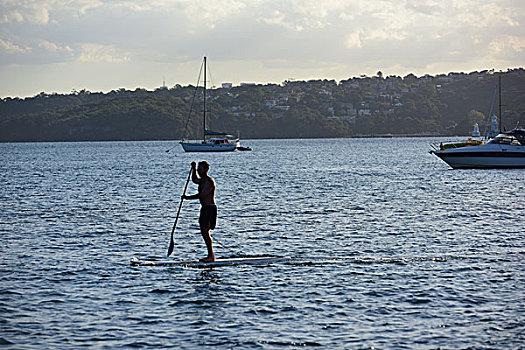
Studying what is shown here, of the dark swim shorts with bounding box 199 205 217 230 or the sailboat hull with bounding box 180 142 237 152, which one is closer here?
the dark swim shorts with bounding box 199 205 217 230

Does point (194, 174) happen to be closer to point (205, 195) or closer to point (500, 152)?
point (205, 195)

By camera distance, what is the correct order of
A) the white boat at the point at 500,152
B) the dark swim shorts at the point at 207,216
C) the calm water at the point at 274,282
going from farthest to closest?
the white boat at the point at 500,152 < the dark swim shorts at the point at 207,216 < the calm water at the point at 274,282

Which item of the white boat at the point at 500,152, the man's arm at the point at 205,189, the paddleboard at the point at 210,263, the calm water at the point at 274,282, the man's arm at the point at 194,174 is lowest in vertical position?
the calm water at the point at 274,282

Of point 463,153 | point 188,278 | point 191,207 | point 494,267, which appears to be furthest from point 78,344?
point 463,153

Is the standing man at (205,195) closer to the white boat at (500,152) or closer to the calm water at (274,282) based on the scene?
the calm water at (274,282)

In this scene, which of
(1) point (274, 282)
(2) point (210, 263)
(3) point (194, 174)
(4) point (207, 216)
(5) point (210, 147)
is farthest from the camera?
(5) point (210, 147)

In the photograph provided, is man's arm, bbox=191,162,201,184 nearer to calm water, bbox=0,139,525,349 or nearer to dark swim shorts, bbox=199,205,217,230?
dark swim shorts, bbox=199,205,217,230

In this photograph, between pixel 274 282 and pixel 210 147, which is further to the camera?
pixel 210 147

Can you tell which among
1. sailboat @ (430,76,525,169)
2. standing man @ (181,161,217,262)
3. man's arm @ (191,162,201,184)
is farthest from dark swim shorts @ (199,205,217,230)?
sailboat @ (430,76,525,169)

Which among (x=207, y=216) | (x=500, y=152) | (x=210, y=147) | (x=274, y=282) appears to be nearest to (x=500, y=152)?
(x=500, y=152)

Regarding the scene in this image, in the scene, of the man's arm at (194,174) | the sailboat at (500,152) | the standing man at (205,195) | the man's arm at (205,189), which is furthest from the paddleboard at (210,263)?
the sailboat at (500,152)

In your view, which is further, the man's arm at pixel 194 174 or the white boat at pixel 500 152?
the white boat at pixel 500 152

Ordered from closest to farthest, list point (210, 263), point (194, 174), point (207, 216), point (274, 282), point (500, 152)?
1. point (274, 282)
2. point (194, 174)
3. point (207, 216)
4. point (210, 263)
5. point (500, 152)

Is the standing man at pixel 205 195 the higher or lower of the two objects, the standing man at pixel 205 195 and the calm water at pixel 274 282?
the higher
